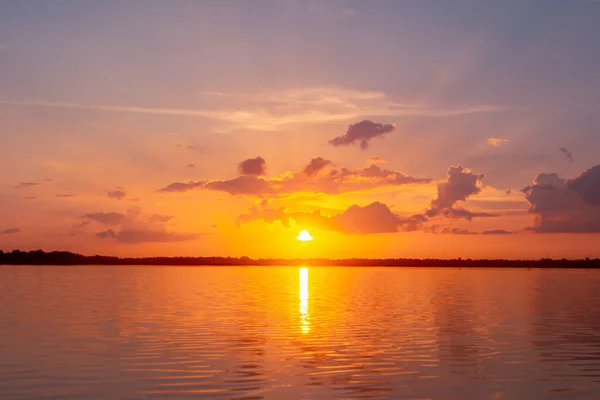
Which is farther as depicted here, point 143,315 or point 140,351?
point 143,315

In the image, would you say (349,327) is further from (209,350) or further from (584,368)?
(584,368)

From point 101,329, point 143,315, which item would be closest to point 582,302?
point 143,315

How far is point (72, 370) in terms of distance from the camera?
2673 centimetres

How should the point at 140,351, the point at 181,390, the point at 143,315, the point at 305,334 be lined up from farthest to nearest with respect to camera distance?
the point at 143,315 → the point at 305,334 → the point at 140,351 → the point at 181,390

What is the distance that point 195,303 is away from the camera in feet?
202

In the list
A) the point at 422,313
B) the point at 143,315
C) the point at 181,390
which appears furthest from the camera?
the point at 422,313

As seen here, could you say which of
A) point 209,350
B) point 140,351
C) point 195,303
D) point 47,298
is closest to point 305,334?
point 209,350

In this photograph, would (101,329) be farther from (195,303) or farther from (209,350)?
(195,303)

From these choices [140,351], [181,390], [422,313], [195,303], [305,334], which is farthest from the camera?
[195,303]

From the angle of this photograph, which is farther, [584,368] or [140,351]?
[140,351]

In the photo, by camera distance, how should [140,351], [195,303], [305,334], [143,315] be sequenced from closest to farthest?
[140,351]
[305,334]
[143,315]
[195,303]

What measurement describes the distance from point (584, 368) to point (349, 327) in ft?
57.0

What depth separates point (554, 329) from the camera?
42219mm

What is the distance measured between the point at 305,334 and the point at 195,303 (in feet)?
82.0
